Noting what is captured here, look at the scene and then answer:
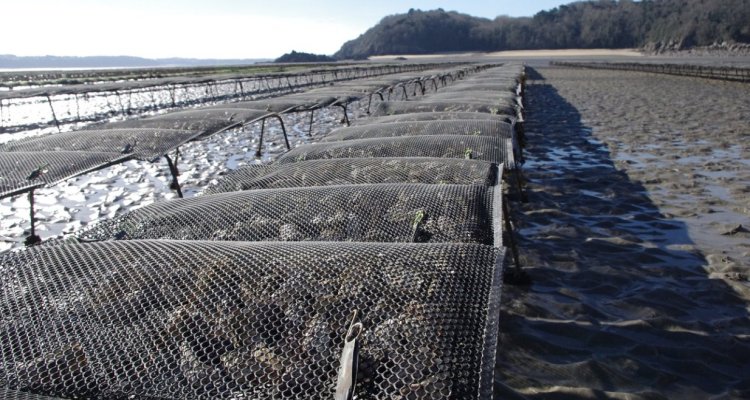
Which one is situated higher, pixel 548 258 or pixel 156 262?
pixel 156 262

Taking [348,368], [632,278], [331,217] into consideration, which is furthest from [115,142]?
[632,278]

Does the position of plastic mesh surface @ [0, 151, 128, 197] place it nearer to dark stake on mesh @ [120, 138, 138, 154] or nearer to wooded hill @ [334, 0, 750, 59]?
dark stake on mesh @ [120, 138, 138, 154]

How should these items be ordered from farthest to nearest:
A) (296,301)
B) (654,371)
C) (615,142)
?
(615,142), (654,371), (296,301)

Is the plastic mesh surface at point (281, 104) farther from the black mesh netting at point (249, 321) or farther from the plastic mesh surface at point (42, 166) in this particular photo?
the black mesh netting at point (249, 321)

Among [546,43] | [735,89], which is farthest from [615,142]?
[546,43]

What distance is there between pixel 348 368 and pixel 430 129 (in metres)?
7.35

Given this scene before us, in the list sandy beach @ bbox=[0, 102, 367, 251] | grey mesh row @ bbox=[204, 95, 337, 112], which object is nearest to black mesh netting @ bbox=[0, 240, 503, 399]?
sandy beach @ bbox=[0, 102, 367, 251]

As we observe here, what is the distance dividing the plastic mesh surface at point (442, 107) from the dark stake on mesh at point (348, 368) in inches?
396

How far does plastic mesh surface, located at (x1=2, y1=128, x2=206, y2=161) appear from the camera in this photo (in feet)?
28.5

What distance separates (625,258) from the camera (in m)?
6.68

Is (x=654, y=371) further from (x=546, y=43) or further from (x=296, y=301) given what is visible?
(x=546, y=43)

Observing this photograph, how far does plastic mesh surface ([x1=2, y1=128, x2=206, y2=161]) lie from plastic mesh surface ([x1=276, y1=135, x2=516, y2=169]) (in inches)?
101

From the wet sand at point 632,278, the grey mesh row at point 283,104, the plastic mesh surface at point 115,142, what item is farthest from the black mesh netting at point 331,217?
the grey mesh row at point 283,104

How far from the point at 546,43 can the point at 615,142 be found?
19700cm
